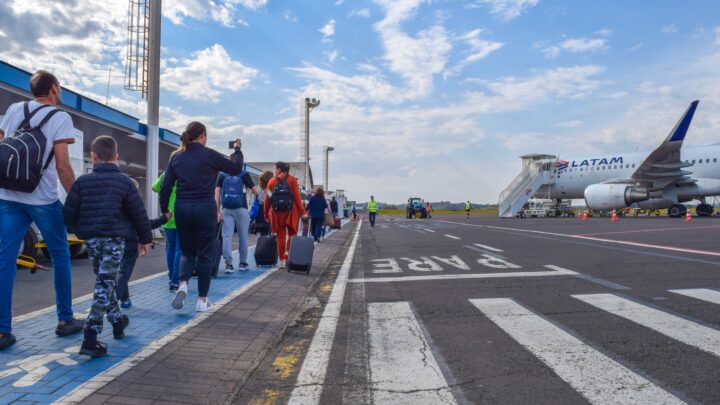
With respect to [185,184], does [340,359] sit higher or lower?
lower

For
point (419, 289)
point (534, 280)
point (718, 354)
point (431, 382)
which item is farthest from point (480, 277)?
point (431, 382)

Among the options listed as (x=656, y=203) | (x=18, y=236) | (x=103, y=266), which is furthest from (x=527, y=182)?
(x=18, y=236)

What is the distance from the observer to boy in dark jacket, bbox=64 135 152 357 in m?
3.72

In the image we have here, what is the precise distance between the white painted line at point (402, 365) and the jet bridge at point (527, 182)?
3757cm

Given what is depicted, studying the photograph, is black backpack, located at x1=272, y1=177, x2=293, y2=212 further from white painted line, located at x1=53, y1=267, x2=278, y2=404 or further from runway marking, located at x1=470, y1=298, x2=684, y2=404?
runway marking, located at x1=470, y1=298, x2=684, y2=404

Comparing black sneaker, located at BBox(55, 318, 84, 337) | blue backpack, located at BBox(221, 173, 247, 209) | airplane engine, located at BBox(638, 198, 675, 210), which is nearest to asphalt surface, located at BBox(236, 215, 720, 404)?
black sneaker, located at BBox(55, 318, 84, 337)

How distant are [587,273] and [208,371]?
607 centimetres

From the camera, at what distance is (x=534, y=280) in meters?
7.05

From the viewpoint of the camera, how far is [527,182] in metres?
41.5

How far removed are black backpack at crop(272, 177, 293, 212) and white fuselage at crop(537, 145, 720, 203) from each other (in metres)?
30.9

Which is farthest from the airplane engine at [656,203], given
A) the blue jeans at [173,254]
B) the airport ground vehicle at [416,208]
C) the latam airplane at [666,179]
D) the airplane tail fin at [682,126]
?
the blue jeans at [173,254]

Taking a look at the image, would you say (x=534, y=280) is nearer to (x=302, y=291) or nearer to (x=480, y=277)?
(x=480, y=277)

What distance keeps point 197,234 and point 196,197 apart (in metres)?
0.36

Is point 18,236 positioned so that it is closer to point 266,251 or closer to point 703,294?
point 266,251
